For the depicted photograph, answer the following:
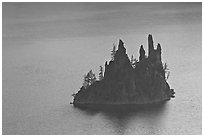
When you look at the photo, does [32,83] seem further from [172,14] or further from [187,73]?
[172,14]

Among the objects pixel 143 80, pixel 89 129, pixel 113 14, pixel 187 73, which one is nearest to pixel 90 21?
pixel 113 14

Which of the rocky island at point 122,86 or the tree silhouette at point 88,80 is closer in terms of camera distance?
the rocky island at point 122,86

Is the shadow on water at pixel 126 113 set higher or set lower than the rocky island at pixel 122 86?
lower

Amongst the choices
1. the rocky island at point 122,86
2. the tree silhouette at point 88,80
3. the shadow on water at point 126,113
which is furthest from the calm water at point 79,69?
the tree silhouette at point 88,80

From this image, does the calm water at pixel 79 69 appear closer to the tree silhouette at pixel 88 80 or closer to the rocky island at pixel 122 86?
the rocky island at pixel 122 86

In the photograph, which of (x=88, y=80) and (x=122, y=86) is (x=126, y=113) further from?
(x=88, y=80)

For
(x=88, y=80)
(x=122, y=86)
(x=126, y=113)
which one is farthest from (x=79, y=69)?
(x=126, y=113)
